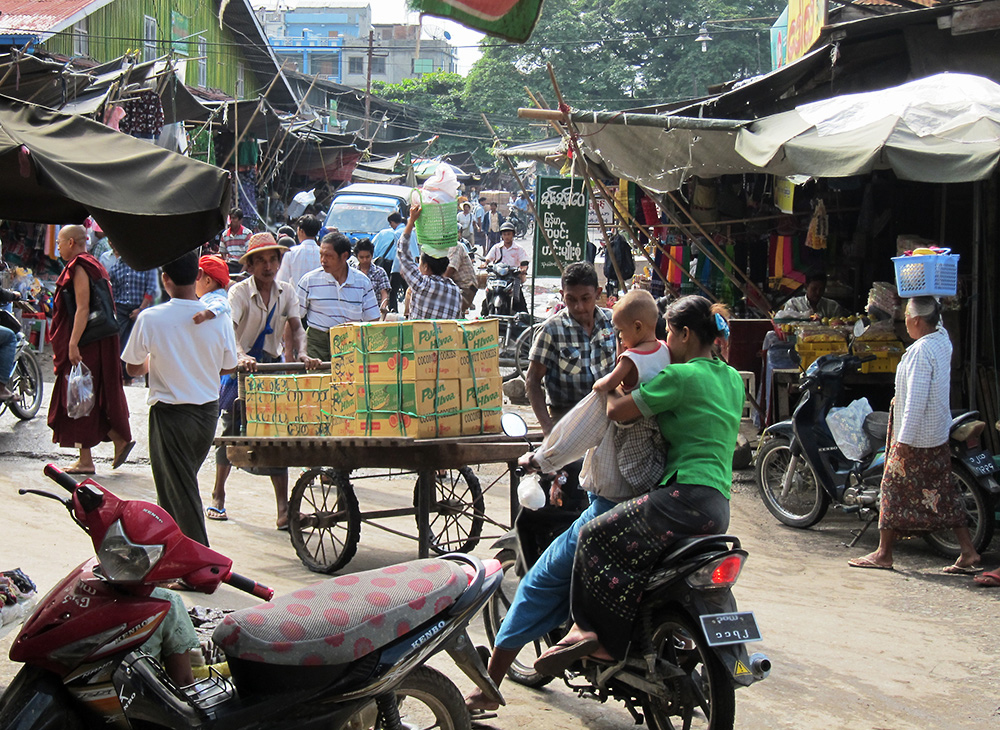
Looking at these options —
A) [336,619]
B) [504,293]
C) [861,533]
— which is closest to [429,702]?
[336,619]

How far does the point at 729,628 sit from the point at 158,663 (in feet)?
6.18

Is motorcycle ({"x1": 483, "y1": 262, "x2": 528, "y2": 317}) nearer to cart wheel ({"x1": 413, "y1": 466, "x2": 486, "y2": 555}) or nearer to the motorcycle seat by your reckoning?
the motorcycle seat

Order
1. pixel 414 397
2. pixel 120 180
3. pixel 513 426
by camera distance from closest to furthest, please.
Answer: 1. pixel 120 180
2. pixel 513 426
3. pixel 414 397

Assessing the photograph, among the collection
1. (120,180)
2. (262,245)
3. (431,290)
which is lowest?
(431,290)

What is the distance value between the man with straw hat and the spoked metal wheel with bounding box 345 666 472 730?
152 inches

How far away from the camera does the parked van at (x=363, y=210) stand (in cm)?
2373

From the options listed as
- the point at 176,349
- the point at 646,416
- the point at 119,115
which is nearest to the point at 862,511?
the point at 646,416

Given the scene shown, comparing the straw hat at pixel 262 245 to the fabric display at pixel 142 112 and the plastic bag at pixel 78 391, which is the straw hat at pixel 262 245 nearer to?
the plastic bag at pixel 78 391

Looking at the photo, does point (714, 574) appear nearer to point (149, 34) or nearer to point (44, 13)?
point (44, 13)

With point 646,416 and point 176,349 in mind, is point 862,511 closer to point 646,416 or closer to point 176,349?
point 646,416

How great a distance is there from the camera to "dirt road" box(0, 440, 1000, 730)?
4.54 meters

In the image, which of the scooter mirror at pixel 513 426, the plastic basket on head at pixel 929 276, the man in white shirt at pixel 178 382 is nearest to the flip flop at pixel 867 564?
the plastic basket on head at pixel 929 276

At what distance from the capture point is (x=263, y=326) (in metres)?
7.32

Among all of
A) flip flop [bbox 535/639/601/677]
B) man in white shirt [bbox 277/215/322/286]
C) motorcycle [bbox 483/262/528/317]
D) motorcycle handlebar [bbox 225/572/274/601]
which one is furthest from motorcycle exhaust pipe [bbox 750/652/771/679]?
motorcycle [bbox 483/262/528/317]
